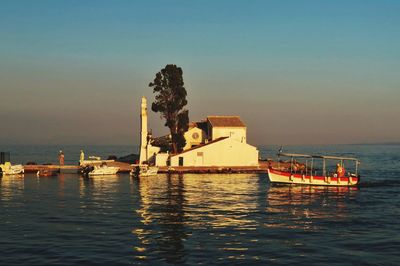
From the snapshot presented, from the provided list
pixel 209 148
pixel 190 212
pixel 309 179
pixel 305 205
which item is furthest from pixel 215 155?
pixel 190 212

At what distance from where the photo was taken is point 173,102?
99.8 metres

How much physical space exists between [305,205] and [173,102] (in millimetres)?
53327

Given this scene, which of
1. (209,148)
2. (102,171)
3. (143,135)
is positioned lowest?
(102,171)

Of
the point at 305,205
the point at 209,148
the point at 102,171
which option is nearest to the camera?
the point at 305,205

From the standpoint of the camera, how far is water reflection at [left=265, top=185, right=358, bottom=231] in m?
40.8

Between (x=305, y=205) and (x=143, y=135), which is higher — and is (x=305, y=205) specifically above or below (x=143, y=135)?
below

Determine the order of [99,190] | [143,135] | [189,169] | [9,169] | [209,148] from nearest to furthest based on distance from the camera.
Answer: [99,190], [9,169], [189,169], [209,148], [143,135]

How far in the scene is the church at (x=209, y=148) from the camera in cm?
9162

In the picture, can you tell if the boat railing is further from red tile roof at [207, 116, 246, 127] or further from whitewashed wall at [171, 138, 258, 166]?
red tile roof at [207, 116, 246, 127]

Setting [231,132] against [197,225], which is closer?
[197,225]

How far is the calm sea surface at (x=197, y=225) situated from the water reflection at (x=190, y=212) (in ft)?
0.26

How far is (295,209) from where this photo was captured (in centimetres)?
4809

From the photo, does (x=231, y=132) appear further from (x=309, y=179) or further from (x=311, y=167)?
(x=309, y=179)

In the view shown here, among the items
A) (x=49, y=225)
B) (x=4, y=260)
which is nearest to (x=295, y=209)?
(x=49, y=225)
